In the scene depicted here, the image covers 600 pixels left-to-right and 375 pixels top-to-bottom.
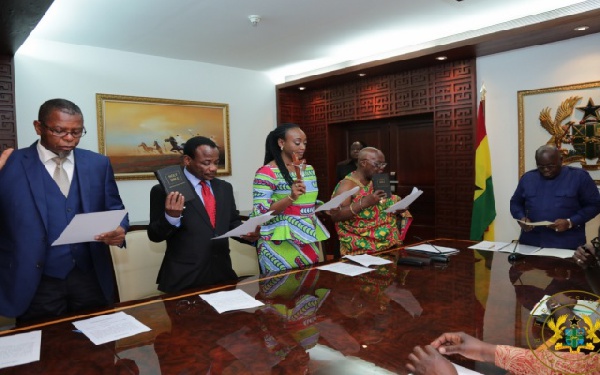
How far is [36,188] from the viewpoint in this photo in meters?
1.79

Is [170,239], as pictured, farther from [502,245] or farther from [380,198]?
[502,245]

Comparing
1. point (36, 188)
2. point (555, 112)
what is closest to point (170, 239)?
point (36, 188)

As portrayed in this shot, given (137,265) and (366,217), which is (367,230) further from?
(137,265)

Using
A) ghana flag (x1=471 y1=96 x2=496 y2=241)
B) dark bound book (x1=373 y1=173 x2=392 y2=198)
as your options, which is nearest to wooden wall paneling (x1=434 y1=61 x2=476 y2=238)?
ghana flag (x1=471 y1=96 x2=496 y2=241)

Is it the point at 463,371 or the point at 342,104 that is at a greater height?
the point at 342,104

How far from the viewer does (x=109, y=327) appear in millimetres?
1460

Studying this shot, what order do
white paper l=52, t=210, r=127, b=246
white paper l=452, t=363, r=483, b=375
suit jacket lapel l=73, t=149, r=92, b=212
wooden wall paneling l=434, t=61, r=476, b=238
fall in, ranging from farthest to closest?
wooden wall paneling l=434, t=61, r=476, b=238
suit jacket lapel l=73, t=149, r=92, b=212
white paper l=52, t=210, r=127, b=246
white paper l=452, t=363, r=483, b=375

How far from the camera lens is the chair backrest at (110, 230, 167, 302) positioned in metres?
2.31

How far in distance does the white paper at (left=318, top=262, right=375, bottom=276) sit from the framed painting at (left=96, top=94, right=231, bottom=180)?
3.35 meters

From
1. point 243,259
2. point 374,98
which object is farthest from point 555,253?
point 374,98

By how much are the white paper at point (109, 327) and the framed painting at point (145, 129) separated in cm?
377

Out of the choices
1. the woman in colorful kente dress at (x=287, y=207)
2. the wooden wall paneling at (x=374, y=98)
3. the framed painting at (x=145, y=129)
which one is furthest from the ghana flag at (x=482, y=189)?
the framed painting at (x=145, y=129)

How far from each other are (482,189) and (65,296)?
4.04 metres

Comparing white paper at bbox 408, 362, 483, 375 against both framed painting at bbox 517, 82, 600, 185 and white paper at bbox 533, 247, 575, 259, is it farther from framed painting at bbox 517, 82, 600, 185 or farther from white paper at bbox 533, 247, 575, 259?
framed painting at bbox 517, 82, 600, 185
